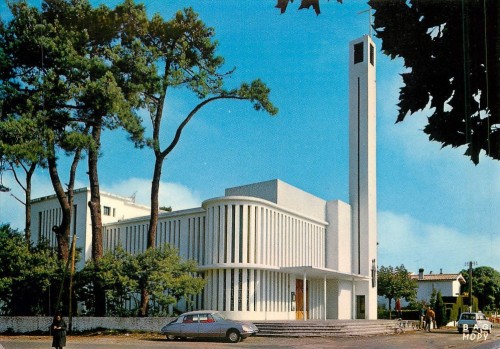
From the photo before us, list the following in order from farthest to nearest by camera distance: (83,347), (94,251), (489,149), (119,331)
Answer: (94,251)
(119,331)
(83,347)
(489,149)

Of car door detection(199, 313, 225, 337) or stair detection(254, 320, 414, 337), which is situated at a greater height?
car door detection(199, 313, 225, 337)

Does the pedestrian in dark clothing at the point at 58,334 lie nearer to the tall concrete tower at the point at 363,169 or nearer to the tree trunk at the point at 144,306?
the tree trunk at the point at 144,306

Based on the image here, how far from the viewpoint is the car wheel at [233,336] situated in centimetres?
2350

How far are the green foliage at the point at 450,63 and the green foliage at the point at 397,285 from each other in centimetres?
4610

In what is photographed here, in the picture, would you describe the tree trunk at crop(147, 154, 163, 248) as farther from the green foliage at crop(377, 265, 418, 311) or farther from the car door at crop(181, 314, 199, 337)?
the green foliage at crop(377, 265, 418, 311)

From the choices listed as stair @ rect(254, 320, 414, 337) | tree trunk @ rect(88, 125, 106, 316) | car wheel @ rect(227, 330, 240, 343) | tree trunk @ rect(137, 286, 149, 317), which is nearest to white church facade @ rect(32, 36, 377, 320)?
stair @ rect(254, 320, 414, 337)

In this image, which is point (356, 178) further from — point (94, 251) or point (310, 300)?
point (94, 251)

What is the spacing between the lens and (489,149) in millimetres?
3387

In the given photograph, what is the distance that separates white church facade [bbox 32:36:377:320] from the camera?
103 feet

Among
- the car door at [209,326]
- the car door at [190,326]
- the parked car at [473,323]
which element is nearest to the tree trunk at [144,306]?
the car door at [190,326]

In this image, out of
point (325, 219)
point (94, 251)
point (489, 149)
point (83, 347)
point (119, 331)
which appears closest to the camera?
point (489, 149)

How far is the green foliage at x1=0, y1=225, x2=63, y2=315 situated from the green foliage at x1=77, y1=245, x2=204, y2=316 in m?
1.64

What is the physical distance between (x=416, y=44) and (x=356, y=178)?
38.4 meters

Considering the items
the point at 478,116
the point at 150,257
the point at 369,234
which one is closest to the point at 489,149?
the point at 478,116
